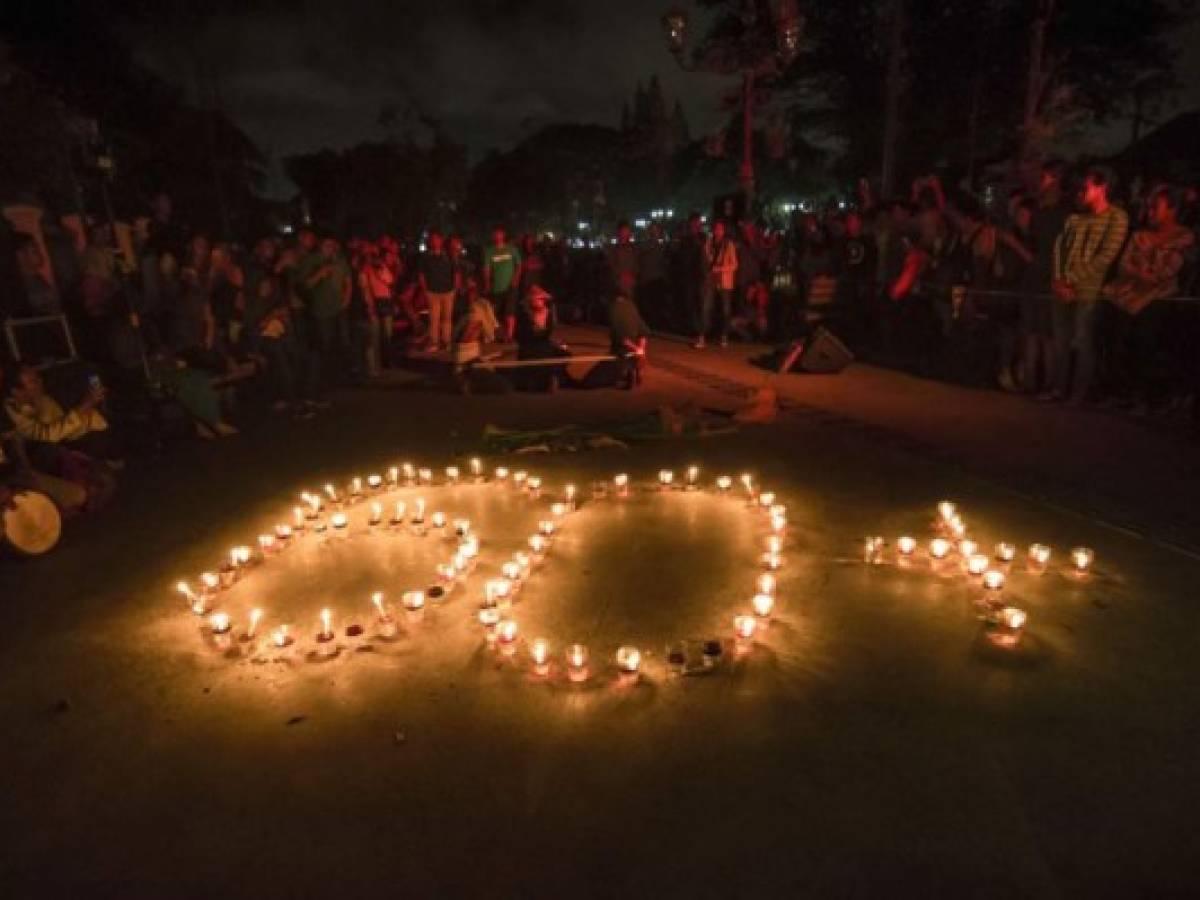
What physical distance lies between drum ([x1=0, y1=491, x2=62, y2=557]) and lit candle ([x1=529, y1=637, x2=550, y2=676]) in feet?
11.9

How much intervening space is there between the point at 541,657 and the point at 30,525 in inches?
148

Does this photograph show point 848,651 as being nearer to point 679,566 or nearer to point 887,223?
point 679,566

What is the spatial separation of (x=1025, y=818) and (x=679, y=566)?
2391mm

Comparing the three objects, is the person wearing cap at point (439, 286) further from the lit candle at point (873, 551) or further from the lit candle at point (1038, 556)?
the lit candle at point (1038, 556)

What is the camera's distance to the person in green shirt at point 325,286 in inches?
401

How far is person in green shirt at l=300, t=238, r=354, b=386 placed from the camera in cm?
1018

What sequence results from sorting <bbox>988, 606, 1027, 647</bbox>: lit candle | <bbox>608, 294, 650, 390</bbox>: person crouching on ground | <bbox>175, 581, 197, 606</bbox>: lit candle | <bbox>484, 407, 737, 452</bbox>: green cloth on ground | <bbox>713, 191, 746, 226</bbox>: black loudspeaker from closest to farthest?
<bbox>988, 606, 1027, 647</bbox>: lit candle, <bbox>175, 581, 197, 606</bbox>: lit candle, <bbox>484, 407, 737, 452</bbox>: green cloth on ground, <bbox>608, 294, 650, 390</bbox>: person crouching on ground, <bbox>713, 191, 746, 226</bbox>: black loudspeaker

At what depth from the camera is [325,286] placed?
10.3 metres

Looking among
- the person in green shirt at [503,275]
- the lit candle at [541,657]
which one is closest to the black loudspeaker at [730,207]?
the person in green shirt at [503,275]

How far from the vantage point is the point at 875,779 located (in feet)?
9.82

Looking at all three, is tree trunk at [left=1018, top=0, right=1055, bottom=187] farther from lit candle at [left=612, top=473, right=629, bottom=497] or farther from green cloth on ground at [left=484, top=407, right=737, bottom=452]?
lit candle at [left=612, top=473, right=629, bottom=497]

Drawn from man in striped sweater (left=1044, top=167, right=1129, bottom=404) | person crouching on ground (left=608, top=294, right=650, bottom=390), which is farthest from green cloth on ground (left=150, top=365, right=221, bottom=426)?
man in striped sweater (left=1044, top=167, right=1129, bottom=404)

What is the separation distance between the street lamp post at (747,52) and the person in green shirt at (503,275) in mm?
4425

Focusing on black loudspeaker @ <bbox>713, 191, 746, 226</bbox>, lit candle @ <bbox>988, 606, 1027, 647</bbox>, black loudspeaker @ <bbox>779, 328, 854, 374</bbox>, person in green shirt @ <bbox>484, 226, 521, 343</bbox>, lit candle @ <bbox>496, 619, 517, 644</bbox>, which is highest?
black loudspeaker @ <bbox>713, 191, 746, 226</bbox>
